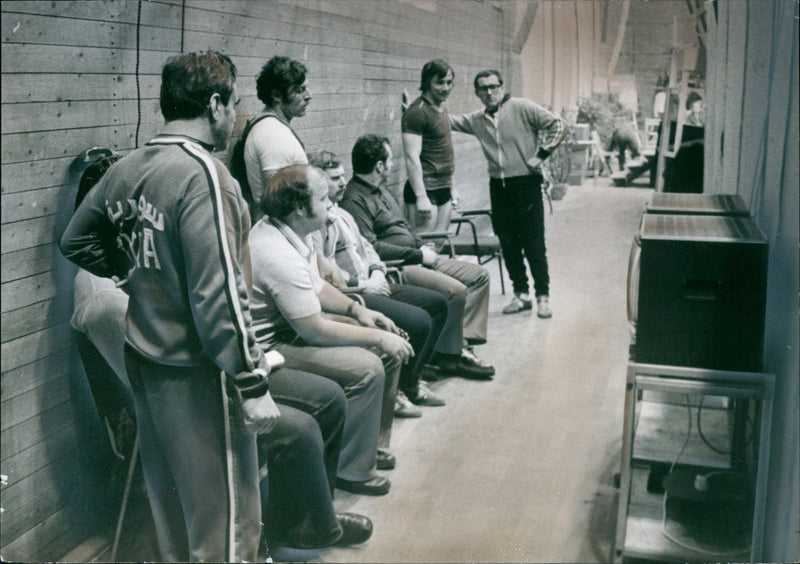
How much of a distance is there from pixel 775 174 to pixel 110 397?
1.88 meters

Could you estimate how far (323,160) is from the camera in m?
3.08

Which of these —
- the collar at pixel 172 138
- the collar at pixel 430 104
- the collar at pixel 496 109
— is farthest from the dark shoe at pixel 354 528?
the collar at pixel 430 104

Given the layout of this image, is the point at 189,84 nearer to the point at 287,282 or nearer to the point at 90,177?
the point at 90,177

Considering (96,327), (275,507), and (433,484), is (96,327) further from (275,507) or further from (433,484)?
(433,484)

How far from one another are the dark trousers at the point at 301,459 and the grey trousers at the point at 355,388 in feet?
0.57

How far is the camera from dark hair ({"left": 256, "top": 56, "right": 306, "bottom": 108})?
2.90 meters

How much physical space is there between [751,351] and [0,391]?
71.1 inches

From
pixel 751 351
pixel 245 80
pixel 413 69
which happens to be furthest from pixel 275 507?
pixel 413 69

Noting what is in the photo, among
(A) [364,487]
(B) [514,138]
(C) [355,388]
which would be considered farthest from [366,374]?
(B) [514,138]

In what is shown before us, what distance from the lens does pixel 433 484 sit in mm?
2635

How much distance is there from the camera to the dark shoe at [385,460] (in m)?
2.79

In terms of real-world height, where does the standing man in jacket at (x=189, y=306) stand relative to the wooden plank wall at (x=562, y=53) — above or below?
below

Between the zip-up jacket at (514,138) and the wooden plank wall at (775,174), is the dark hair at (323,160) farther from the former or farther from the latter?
the wooden plank wall at (775,174)

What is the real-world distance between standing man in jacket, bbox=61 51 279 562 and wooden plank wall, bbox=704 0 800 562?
1.21 m
